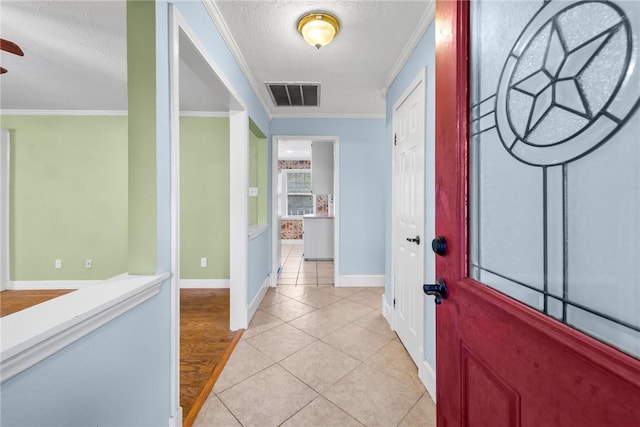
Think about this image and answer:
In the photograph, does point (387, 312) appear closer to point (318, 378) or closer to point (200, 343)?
point (318, 378)

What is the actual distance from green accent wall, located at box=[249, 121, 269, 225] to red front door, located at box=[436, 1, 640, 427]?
307 cm

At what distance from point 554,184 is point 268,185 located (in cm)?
344

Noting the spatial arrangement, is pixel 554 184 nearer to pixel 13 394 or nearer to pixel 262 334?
pixel 13 394

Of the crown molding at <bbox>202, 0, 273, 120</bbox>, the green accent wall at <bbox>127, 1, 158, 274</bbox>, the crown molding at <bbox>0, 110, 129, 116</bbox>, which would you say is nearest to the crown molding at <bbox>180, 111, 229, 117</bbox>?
the crown molding at <bbox>0, 110, 129, 116</bbox>

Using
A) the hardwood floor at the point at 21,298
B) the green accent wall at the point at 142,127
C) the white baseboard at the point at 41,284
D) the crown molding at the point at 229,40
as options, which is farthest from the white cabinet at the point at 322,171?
the green accent wall at the point at 142,127

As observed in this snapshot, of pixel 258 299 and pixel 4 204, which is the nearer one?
pixel 258 299

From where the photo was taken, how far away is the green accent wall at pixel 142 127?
3.73 feet

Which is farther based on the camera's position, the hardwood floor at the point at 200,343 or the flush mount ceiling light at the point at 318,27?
the flush mount ceiling light at the point at 318,27

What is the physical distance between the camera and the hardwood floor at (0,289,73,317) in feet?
10.00

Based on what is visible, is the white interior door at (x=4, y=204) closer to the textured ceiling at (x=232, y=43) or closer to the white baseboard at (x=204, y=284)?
the textured ceiling at (x=232, y=43)

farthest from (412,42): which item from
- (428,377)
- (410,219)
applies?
(428,377)

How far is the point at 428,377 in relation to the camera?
1704 millimetres

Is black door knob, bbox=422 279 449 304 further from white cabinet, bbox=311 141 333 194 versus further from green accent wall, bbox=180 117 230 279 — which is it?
white cabinet, bbox=311 141 333 194

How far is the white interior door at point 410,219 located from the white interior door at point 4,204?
4953 mm
